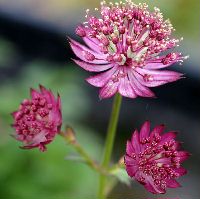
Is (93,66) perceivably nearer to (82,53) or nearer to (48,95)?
(82,53)

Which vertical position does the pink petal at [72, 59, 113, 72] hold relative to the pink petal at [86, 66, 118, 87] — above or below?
above

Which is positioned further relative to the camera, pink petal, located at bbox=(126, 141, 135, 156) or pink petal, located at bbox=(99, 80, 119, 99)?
pink petal, located at bbox=(99, 80, 119, 99)

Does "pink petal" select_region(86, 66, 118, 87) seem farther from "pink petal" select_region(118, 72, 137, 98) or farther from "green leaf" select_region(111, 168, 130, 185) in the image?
"green leaf" select_region(111, 168, 130, 185)

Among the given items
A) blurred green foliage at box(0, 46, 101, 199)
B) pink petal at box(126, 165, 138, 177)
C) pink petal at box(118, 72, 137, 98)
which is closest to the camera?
pink petal at box(126, 165, 138, 177)

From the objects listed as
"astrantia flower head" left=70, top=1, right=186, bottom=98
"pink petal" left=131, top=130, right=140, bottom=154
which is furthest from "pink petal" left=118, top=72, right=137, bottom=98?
"pink petal" left=131, top=130, right=140, bottom=154

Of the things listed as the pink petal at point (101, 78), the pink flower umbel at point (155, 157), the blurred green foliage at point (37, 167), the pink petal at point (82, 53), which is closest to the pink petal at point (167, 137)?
the pink flower umbel at point (155, 157)

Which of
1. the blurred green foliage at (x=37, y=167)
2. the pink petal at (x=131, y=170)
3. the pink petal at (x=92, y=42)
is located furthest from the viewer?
the blurred green foliage at (x=37, y=167)

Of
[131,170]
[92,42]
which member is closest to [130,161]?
[131,170]

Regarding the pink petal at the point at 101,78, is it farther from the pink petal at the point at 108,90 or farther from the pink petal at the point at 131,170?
the pink petal at the point at 131,170
